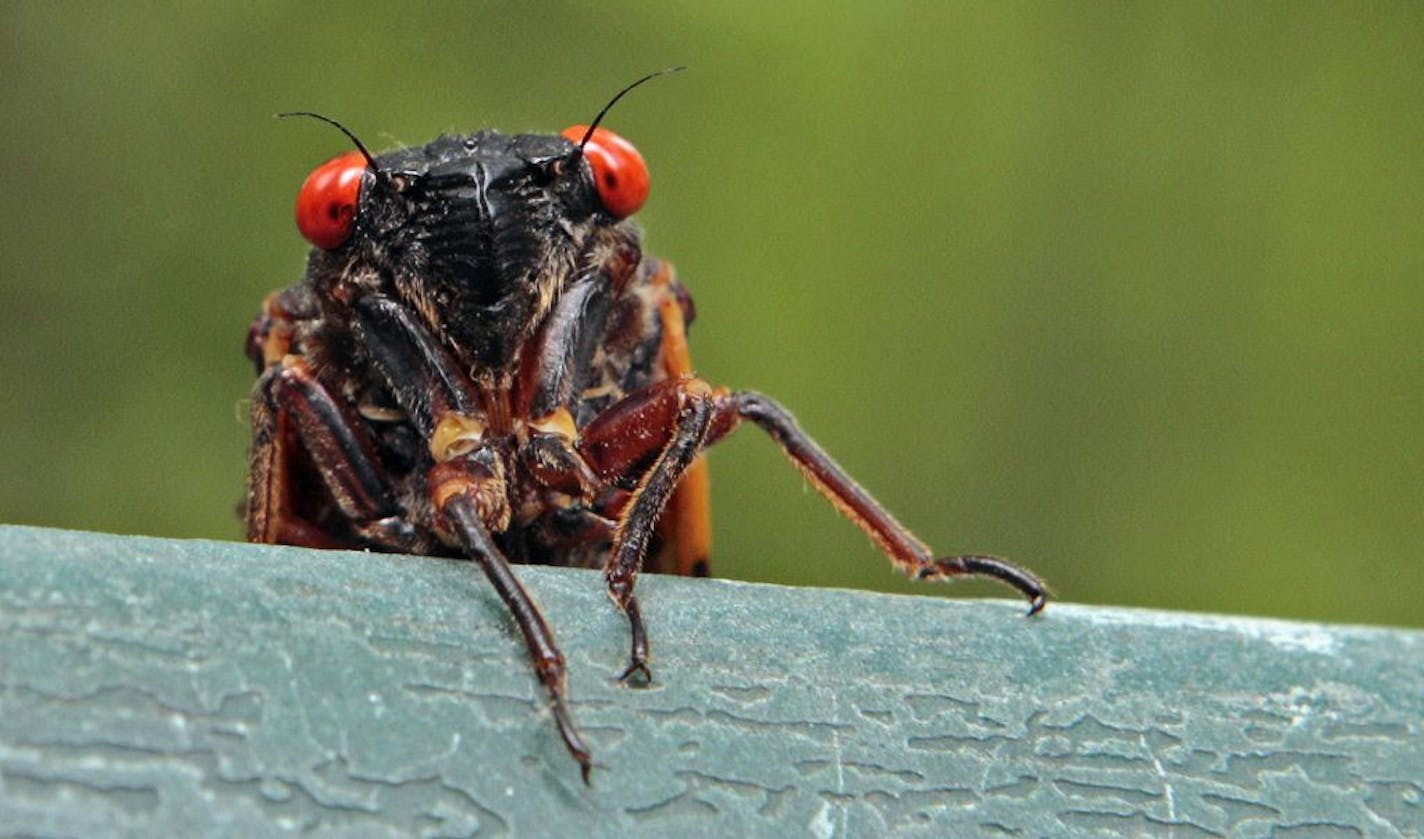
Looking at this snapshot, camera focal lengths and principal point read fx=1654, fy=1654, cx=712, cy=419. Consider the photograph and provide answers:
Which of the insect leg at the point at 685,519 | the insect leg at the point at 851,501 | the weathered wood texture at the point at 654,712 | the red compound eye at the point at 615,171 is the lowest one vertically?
the weathered wood texture at the point at 654,712

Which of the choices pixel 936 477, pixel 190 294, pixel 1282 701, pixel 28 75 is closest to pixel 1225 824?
pixel 1282 701

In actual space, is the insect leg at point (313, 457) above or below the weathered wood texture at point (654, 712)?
above

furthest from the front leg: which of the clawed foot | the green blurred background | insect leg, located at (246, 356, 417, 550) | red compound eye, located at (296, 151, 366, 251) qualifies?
the green blurred background

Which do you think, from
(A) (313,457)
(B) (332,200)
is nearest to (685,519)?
(A) (313,457)

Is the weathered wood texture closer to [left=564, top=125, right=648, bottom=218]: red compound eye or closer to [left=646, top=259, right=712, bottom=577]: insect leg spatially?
[left=564, top=125, right=648, bottom=218]: red compound eye

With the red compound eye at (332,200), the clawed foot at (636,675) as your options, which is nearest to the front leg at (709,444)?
the red compound eye at (332,200)

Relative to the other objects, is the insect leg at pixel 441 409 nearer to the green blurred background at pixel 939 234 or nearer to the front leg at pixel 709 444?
the front leg at pixel 709 444
